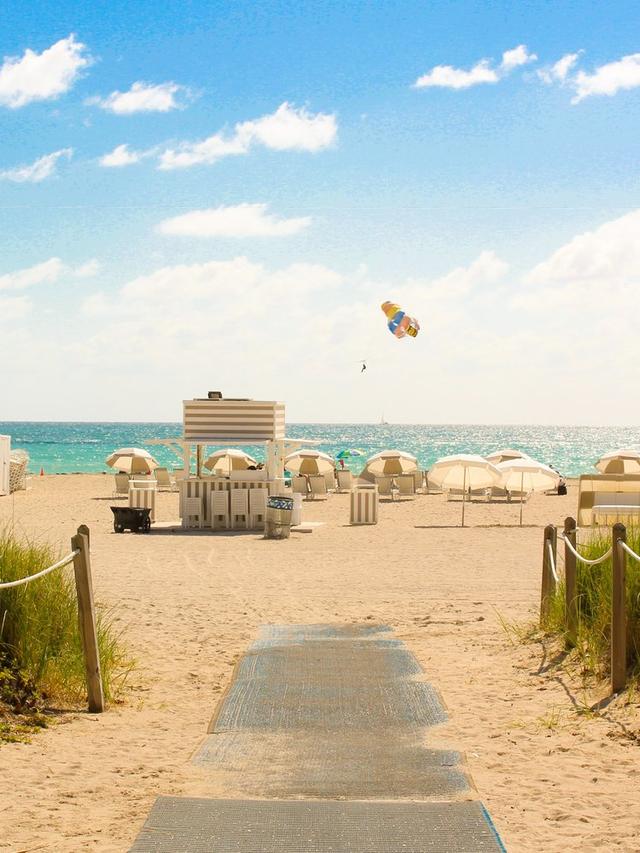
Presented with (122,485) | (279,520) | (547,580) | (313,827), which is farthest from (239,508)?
(313,827)

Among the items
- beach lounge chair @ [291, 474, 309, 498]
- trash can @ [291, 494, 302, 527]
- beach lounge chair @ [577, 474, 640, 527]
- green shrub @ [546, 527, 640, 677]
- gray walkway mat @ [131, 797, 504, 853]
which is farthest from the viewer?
beach lounge chair @ [291, 474, 309, 498]

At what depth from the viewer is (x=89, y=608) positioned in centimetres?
636

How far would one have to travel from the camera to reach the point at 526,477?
22422mm

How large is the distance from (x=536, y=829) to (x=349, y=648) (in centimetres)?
420

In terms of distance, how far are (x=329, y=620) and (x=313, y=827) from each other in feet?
19.4

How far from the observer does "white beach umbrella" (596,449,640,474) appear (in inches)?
1307

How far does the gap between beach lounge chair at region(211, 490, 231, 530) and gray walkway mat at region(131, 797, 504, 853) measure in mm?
15984

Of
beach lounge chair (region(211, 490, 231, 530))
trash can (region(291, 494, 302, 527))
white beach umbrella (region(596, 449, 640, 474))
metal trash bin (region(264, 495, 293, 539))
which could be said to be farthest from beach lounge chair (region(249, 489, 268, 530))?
white beach umbrella (region(596, 449, 640, 474))

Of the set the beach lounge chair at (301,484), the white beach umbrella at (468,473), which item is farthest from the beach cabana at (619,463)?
the white beach umbrella at (468,473)

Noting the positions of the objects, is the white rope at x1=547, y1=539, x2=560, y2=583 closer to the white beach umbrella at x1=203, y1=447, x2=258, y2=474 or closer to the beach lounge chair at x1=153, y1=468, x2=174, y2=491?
the white beach umbrella at x1=203, y1=447, x2=258, y2=474

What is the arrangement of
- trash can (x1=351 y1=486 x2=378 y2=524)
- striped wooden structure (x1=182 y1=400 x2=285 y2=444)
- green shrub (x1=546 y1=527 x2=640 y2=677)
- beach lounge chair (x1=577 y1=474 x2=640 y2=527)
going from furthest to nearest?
striped wooden structure (x1=182 y1=400 x2=285 y2=444) < trash can (x1=351 y1=486 x2=378 y2=524) < beach lounge chair (x1=577 y1=474 x2=640 y2=527) < green shrub (x1=546 y1=527 x2=640 y2=677)

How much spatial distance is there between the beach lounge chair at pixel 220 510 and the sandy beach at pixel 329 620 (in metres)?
2.18

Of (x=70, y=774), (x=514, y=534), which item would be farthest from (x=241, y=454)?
(x=70, y=774)

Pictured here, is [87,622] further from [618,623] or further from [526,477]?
[526,477]
